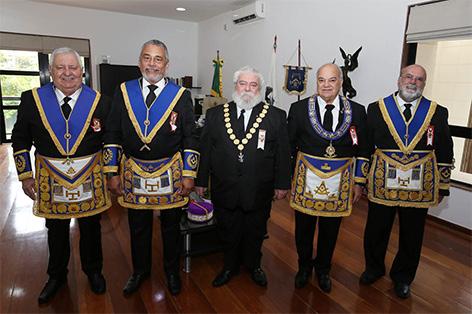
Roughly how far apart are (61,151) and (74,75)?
A: 0.43 m

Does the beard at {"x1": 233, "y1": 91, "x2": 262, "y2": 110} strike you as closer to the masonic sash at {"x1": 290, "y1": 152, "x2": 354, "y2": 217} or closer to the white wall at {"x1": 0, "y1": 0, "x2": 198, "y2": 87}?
the masonic sash at {"x1": 290, "y1": 152, "x2": 354, "y2": 217}

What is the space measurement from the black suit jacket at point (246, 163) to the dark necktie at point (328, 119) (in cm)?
24

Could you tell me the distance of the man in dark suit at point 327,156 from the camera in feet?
6.60

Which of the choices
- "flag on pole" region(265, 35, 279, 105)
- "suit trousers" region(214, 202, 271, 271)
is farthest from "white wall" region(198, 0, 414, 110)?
"suit trousers" region(214, 202, 271, 271)

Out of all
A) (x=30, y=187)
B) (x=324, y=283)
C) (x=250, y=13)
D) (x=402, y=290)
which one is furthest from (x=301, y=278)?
(x=250, y=13)

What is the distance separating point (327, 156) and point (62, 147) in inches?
60.6

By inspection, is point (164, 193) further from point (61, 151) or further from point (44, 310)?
point (44, 310)

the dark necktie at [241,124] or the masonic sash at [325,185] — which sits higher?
the dark necktie at [241,124]

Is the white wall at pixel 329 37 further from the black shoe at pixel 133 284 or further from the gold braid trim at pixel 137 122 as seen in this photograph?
the black shoe at pixel 133 284

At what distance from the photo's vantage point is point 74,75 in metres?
1.86

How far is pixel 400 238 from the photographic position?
2203 millimetres

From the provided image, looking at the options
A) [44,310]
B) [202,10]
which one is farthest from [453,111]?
[202,10]

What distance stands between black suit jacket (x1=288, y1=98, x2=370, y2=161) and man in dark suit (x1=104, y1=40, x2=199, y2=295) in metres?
0.65

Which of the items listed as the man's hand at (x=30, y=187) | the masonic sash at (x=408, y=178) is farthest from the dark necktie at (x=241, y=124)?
the man's hand at (x=30, y=187)
